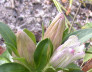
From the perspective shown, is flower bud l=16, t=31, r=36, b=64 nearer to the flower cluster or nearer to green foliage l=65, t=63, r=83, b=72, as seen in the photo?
the flower cluster

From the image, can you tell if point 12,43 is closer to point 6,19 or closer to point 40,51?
point 40,51

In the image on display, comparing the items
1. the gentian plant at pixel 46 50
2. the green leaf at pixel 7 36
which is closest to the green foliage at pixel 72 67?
the gentian plant at pixel 46 50

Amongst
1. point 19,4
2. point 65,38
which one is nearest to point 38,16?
point 19,4

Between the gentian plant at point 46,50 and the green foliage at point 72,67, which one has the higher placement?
the gentian plant at point 46,50

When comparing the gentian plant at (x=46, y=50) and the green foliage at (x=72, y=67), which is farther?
the green foliage at (x=72, y=67)

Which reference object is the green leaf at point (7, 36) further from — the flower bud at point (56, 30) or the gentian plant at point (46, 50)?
the flower bud at point (56, 30)

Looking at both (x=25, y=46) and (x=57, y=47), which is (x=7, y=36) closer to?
(x=25, y=46)

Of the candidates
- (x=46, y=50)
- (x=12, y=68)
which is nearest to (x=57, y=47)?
(x=46, y=50)
